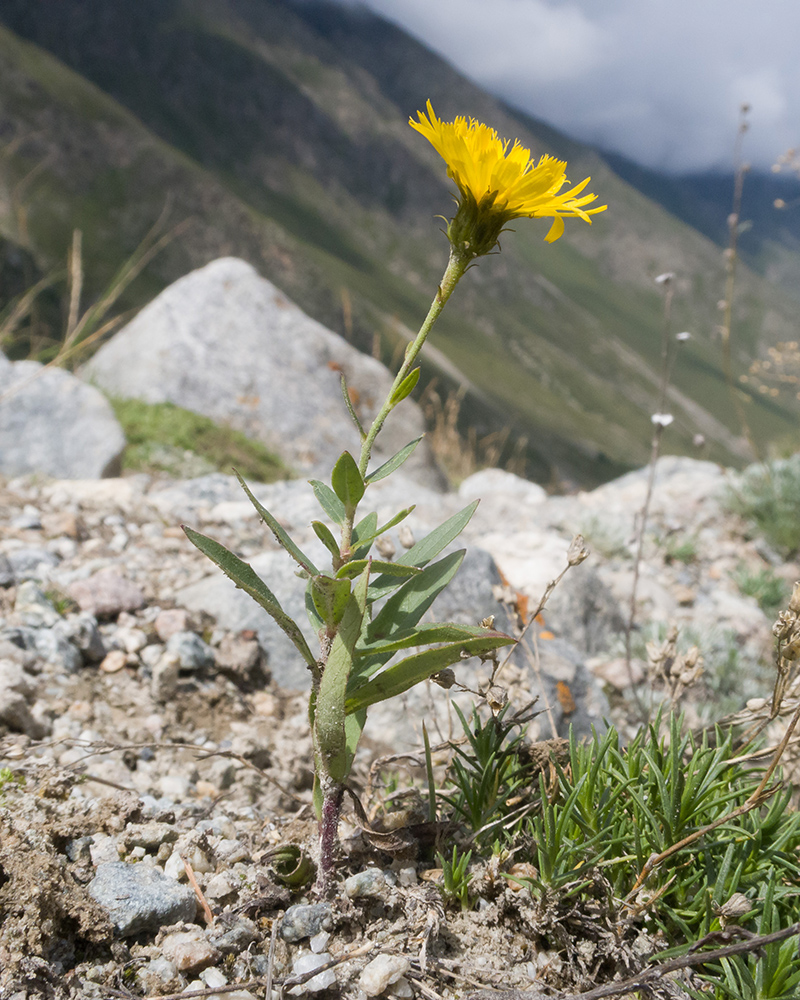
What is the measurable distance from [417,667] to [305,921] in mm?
636

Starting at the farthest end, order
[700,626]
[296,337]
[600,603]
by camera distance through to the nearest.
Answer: [296,337] → [700,626] → [600,603]

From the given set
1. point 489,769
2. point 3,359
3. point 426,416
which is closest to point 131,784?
point 489,769

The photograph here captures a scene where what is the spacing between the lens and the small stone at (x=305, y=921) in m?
1.55

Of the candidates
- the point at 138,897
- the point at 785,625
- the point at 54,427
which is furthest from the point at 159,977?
the point at 54,427

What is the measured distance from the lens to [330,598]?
59.9 inches

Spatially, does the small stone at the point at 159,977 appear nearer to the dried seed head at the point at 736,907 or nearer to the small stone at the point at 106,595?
the dried seed head at the point at 736,907

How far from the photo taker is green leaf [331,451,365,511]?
147cm

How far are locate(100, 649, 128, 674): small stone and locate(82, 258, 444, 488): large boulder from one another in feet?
15.7

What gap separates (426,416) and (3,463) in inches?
316

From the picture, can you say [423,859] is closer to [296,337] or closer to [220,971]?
[220,971]

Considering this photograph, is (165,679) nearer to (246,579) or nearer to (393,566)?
(246,579)

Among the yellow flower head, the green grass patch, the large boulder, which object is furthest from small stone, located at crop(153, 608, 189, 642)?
the large boulder

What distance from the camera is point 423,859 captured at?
188 centimetres

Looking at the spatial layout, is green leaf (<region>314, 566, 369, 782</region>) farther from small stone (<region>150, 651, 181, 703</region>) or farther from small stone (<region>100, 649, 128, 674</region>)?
small stone (<region>100, 649, 128, 674</region>)
